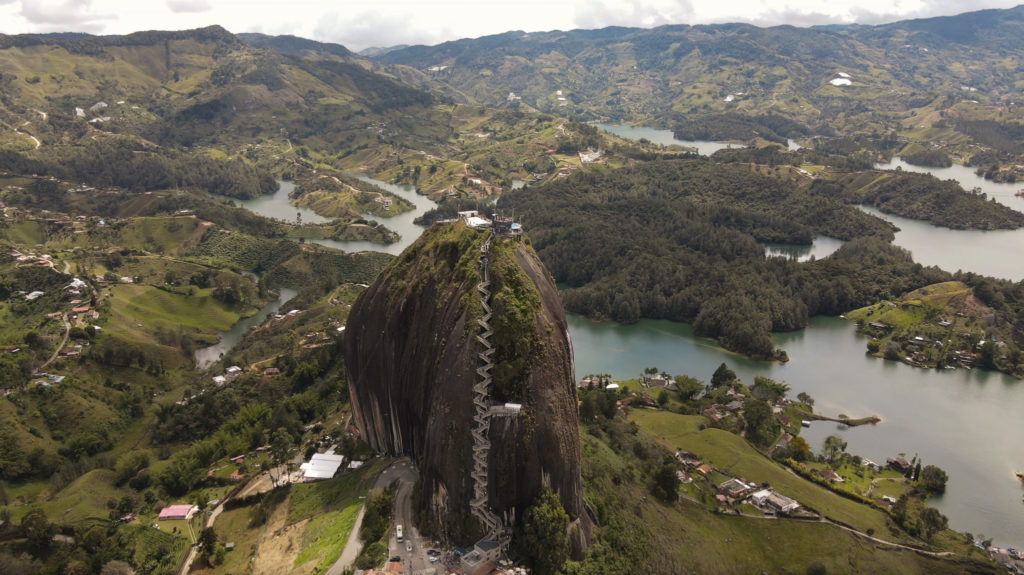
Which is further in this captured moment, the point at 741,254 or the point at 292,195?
the point at 292,195

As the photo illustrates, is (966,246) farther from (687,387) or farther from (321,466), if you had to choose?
(321,466)

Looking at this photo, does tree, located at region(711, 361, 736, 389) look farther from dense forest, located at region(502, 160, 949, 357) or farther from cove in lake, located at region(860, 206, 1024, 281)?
cove in lake, located at region(860, 206, 1024, 281)

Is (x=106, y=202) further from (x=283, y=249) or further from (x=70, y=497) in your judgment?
(x=70, y=497)

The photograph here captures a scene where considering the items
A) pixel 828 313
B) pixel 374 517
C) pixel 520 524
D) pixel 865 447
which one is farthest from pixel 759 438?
pixel 828 313

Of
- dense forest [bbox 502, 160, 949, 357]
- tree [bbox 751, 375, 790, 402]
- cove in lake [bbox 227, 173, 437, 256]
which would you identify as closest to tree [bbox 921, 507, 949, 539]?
tree [bbox 751, 375, 790, 402]

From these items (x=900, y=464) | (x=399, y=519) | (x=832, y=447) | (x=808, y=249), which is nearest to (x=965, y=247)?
(x=808, y=249)
